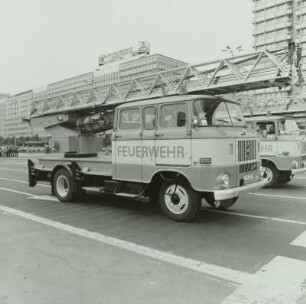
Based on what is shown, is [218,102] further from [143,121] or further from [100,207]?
[100,207]

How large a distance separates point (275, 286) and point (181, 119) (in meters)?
3.84

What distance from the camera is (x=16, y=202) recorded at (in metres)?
9.89

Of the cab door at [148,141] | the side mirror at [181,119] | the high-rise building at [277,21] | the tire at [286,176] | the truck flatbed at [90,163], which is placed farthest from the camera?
the high-rise building at [277,21]

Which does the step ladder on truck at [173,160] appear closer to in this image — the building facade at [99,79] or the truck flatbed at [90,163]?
the truck flatbed at [90,163]

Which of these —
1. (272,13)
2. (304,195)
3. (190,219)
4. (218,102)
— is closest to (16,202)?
(190,219)

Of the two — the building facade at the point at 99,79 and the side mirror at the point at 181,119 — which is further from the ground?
the building facade at the point at 99,79

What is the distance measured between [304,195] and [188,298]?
8180mm

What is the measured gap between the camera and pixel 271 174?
12.8 metres

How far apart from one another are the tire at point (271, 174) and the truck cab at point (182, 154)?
4.63 metres

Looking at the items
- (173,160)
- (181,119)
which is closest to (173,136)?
(181,119)

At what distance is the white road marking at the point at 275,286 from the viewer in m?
3.94

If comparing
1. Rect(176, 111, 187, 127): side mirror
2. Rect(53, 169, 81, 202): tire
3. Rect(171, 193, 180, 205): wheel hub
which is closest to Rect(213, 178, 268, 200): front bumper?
Rect(171, 193, 180, 205): wheel hub

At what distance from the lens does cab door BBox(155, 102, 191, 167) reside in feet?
23.8

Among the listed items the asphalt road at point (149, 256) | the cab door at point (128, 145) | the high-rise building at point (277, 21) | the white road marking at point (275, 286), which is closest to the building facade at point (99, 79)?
the cab door at point (128, 145)
